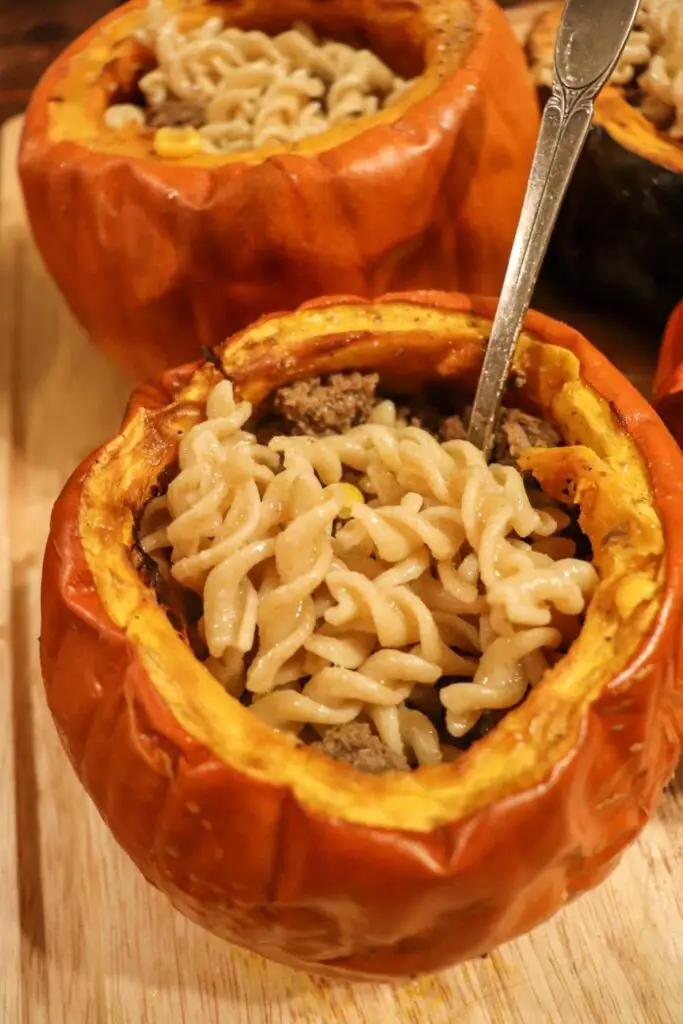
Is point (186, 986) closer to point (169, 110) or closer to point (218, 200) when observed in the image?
point (218, 200)

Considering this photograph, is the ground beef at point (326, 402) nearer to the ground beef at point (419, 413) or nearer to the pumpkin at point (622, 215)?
the ground beef at point (419, 413)

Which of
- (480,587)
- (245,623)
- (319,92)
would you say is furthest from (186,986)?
(319,92)

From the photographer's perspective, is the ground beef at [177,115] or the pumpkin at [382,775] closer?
the pumpkin at [382,775]

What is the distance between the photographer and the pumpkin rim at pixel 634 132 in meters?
1.82

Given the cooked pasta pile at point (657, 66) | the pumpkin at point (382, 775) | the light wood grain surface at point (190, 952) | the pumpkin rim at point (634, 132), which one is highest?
the cooked pasta pile at point (657, 66)

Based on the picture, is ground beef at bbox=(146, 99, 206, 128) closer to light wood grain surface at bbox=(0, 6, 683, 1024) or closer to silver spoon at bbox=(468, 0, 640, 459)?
silver spoon at bbox=(468, 0, 640, 459)

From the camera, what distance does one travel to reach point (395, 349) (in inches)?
54.3

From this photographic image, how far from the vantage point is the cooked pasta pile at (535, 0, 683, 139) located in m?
1.87

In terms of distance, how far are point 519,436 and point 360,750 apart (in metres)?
0.49

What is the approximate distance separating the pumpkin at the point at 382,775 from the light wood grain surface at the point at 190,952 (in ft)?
0.72

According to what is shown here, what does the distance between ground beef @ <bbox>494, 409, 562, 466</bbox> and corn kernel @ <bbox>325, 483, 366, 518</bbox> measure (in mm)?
206

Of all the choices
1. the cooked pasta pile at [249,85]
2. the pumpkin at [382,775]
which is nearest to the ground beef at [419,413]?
the pumpkin at [382,775]

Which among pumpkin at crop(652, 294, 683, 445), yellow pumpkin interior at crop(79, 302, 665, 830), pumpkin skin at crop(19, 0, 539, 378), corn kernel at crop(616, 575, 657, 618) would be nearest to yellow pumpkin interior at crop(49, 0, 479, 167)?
pumpkin skin at crop(19, 0, 539, 378)

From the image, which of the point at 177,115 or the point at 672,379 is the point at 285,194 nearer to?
the point at 177,115
